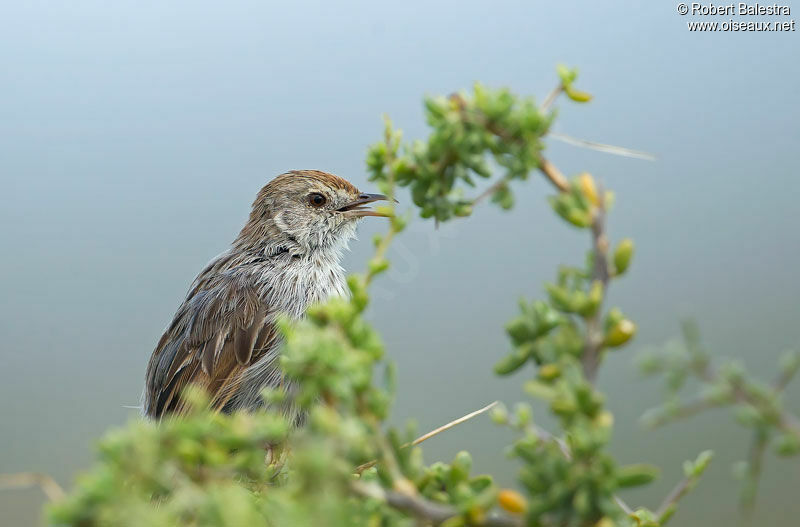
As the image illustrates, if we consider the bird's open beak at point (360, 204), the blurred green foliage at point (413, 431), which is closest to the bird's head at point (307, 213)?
the bird's open beak at point (360, 204)

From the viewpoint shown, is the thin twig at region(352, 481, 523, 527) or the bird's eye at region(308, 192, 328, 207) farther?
the bird's eye at region(308, 192, 328, 207)

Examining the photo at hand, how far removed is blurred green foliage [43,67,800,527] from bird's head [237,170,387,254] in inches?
109

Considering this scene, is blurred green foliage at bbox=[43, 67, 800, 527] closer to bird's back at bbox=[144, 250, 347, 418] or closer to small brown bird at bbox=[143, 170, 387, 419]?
small brown bird at bbox=[143, 170, 387, 419]

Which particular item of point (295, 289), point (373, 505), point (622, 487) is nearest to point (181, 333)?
point (295, 289)

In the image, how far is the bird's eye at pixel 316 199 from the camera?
3.88 metres

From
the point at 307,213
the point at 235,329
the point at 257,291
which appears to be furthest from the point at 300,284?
the point at 307,213

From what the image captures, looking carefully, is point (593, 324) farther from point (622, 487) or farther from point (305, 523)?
point (305, 523)

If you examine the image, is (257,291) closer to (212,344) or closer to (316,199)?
(212,344)

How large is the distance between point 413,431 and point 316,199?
310 centimetres

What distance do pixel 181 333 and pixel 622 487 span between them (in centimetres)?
309

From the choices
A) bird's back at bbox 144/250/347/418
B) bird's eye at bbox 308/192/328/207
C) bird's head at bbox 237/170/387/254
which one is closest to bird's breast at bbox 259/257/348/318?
bird's back at bbox 144/250/347/418

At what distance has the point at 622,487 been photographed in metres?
0.80

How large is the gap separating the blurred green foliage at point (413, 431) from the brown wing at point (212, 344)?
2.46 m

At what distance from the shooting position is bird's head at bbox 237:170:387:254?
Answer: 3770mm
